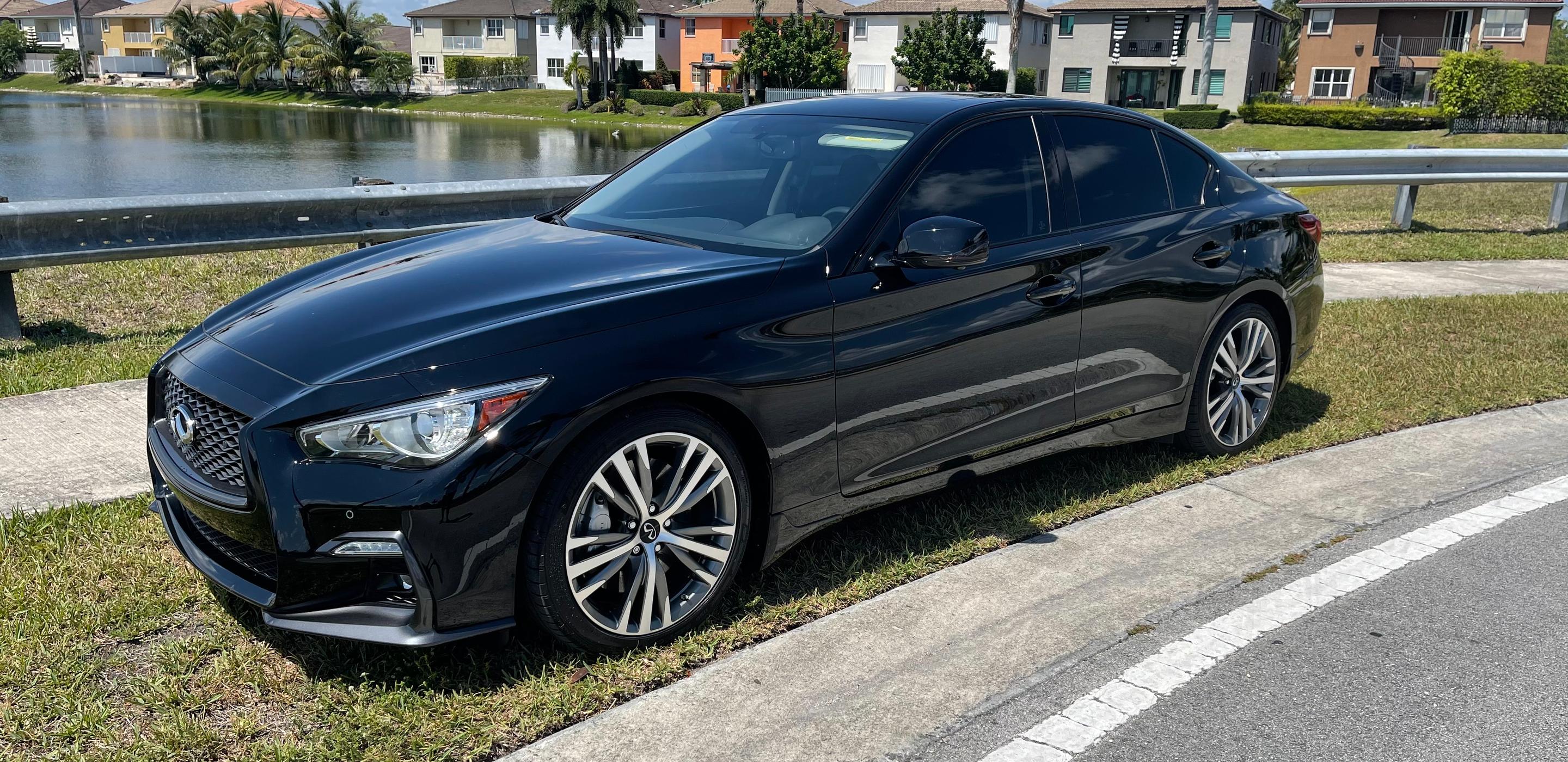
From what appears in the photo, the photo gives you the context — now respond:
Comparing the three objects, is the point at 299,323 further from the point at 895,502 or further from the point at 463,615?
the point at 895,502

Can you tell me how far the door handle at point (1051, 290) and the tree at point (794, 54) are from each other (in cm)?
6779

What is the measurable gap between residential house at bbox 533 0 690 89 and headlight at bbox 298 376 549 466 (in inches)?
3340

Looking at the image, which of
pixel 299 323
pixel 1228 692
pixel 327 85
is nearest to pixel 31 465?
pixel 299 323

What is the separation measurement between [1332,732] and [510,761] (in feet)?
7.22

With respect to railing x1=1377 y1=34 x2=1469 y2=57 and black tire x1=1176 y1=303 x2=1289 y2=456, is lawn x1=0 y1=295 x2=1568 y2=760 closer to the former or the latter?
black tire x1=1176 y1=303 x2=1289 y2=456

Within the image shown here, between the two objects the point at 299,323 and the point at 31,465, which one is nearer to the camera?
the point at 299,323

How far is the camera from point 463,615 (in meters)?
3.25

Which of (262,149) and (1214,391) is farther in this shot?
(262,149)

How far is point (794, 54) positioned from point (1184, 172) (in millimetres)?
67501

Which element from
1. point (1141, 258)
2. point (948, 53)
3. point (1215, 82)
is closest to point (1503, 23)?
point (1215, 82)

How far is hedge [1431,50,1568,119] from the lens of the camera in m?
41.5

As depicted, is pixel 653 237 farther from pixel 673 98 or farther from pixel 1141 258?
pixel 673 98

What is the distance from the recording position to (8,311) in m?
6.79

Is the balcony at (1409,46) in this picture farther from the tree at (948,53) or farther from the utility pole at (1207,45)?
the tree at (948,53)
